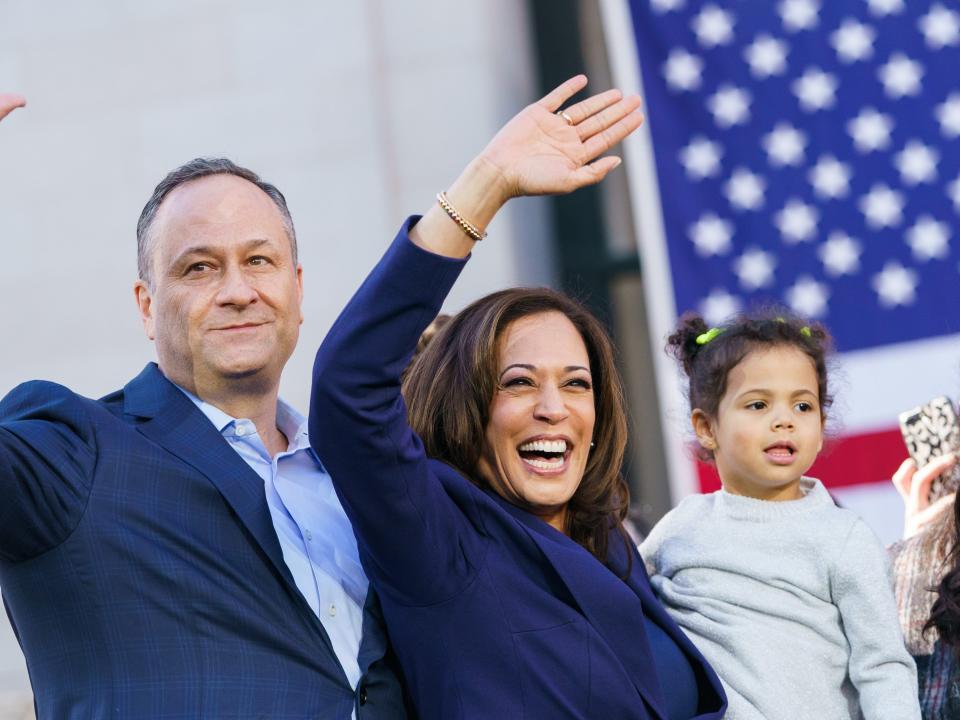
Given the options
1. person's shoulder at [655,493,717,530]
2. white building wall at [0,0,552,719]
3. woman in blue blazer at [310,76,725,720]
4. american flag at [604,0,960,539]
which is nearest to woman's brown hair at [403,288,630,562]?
woman in blue blazer at [310,76,725,720]

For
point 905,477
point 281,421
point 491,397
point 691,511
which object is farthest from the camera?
point 905,477

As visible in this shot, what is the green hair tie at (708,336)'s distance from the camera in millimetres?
3562

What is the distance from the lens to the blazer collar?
2.45 meters

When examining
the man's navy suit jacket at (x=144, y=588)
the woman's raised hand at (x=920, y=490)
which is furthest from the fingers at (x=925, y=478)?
the man's navy suit jacket at (x=144, y=588)

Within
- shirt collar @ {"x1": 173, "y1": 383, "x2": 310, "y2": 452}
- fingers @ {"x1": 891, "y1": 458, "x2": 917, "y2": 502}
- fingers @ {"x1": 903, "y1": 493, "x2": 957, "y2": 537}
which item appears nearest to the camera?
shirt collar @ {"x1": 173, "y1": 383, "x2": 310, "y2": 452}

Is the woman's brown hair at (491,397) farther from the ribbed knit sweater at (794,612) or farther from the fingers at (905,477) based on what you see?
the fingers at (905,477)

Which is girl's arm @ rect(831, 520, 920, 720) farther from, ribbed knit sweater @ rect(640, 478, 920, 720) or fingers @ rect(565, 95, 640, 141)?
fingers @ rect(565, 95, 640, 141)

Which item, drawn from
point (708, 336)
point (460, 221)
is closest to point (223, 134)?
point (708, 336)

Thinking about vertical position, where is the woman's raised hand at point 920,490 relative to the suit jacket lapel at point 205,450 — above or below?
below

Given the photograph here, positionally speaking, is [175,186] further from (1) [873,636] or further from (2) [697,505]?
(1) [873,636]

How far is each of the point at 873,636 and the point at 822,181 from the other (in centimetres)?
345

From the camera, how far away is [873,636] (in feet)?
9.79

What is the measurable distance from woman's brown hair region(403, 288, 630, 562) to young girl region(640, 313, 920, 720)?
1.08 feet

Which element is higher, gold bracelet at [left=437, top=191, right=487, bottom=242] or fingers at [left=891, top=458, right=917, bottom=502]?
gold bracelet at [left=437, top=191, right=487, bottom=242]
